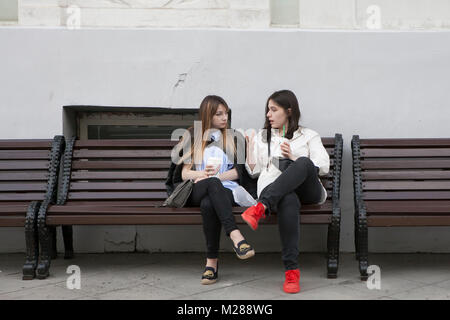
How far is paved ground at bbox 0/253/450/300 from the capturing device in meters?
4.07

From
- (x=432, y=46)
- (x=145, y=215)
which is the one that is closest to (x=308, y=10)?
(x=432, y=46)

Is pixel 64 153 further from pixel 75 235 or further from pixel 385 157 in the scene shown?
pixel 385 157

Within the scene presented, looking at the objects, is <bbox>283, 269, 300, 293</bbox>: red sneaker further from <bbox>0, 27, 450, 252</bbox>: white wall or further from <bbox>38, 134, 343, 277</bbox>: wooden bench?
<bbox>0, 27, 450, 252</bbox>: white wall

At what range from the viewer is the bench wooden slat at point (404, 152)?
504cm

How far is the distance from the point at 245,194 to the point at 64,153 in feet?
5.48

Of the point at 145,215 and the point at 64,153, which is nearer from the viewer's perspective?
the point at 145,215

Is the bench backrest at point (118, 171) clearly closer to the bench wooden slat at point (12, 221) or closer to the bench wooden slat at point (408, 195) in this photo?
the bench wooden slat at point (408, 195)

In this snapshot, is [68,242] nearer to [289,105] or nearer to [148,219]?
[148,219]

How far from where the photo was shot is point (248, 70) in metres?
5.39

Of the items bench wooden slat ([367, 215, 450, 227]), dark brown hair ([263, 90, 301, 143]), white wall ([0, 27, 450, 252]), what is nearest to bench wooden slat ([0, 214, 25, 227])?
white wall ([0, 27, 450, 252])

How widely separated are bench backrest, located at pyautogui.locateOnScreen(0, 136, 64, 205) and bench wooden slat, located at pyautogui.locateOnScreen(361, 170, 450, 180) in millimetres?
2525

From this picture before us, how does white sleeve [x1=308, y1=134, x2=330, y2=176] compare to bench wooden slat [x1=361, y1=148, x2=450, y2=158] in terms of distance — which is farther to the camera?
bench wooden slat [x1=361, y1=148, x2=450, y2=158]

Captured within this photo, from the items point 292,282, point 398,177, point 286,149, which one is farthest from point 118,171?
point 398,177

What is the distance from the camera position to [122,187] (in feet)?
16.6
